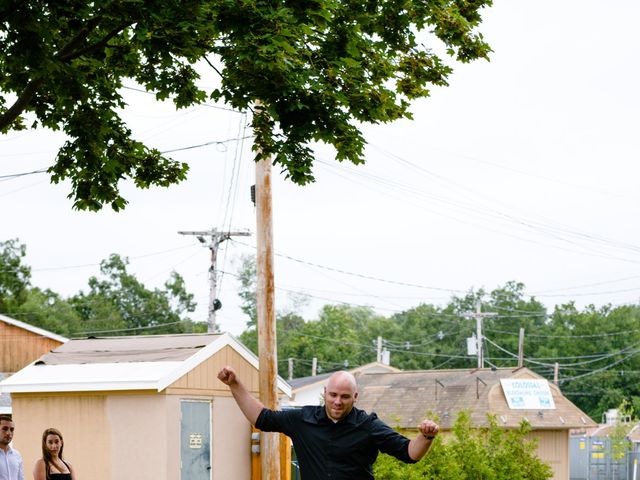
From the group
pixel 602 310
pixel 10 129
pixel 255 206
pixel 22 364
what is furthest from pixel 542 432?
pixel 602 310

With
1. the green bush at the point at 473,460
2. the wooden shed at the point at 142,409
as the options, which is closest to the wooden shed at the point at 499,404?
the green bush at the point at 473,460

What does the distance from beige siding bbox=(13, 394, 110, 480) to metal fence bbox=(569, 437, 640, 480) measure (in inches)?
1644

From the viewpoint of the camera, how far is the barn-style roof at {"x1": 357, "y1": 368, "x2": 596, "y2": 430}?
42094 mm

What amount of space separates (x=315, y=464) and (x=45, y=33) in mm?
4835

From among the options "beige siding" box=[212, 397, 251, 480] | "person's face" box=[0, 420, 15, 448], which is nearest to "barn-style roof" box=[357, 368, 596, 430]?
"beige siding" box=[212, 397, 251, 480]

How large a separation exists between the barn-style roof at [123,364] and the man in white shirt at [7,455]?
27.0 feet

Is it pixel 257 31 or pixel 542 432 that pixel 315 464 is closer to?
pixel 257 31

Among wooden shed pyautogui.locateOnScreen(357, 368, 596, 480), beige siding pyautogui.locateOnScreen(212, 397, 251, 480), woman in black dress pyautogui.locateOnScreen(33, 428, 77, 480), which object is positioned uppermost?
woman in black dress pyautogui.locateOnScreen(33, 428, 77, 480)

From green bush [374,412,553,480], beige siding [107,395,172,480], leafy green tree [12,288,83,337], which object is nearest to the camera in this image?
beige siding [107,395,172,480]

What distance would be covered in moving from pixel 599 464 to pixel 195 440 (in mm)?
41782

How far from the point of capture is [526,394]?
43.2 meters

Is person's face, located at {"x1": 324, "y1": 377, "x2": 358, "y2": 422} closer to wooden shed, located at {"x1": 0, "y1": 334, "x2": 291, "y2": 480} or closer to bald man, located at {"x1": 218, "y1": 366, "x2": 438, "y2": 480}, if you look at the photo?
bald man, located at {"x1": 218, "y1": 366, "x2": 438, "y2": 480}

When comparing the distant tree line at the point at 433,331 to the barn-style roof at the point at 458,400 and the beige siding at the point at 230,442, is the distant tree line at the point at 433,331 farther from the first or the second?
the beige siding at the point at 230,442

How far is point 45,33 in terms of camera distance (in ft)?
34.2
